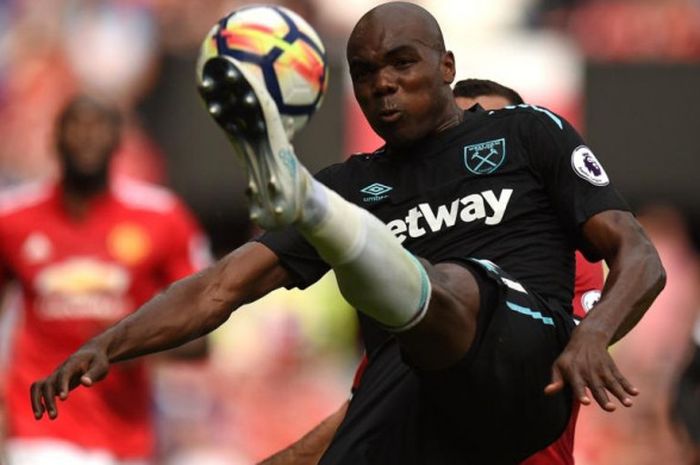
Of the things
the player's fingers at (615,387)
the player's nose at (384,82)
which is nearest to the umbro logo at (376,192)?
the player's nose at (384,82)

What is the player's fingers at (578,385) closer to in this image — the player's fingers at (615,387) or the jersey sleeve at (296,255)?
the player's fingers at (615,387)

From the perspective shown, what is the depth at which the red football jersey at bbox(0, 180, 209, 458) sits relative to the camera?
9.71 metres

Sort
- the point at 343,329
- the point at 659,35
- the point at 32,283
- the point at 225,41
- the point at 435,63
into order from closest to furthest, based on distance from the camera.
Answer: the point at 225,41 < the point at 435,63 < the point at 32,283 < the point at 343,329 < the point at 659,35

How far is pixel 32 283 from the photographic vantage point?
385 inches

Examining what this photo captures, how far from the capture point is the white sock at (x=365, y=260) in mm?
5227

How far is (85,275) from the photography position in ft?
32.2

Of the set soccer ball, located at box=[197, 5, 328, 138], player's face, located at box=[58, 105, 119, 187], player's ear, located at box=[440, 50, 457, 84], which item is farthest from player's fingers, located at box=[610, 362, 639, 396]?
player's face, located at box=[58, 105, 119, 187]

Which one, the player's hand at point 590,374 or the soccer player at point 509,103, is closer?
the player's hand at point 590,374

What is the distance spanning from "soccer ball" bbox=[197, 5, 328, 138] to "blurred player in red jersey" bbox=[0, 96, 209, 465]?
409 centimetres

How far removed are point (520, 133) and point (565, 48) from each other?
10.7 m

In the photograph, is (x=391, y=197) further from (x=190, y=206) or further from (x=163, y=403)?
(x=190, y=206)

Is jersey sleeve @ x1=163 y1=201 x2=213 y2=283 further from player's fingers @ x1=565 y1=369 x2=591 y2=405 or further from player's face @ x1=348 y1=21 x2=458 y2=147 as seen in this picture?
player's fingers @ x1=565 y1=369 x2=591 y2=405

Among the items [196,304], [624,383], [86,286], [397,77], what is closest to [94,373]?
[196,304]

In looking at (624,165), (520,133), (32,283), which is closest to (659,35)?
(624,165)
